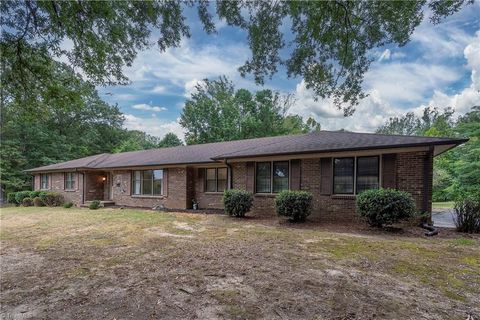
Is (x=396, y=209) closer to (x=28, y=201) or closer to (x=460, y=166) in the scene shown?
(x=460, y=166)

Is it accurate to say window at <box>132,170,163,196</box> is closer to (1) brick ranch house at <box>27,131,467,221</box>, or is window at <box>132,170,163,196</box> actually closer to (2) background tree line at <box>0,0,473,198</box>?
(1) brick ranch house at <box>27,131,467,221</box>

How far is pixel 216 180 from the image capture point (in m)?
13.8

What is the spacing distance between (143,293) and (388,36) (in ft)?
19.9

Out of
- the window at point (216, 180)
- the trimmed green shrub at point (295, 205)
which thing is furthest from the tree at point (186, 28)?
the window at point (216, 180)

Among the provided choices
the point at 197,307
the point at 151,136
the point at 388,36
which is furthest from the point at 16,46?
the point at 151,136

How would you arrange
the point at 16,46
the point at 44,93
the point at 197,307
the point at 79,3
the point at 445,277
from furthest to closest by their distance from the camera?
the point at 44,93
the point at 16,46
the point at 79,3
the point at 445,277
the point at 197,307

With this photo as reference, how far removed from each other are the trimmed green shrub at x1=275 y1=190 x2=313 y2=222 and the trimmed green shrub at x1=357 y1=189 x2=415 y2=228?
70.8 inches

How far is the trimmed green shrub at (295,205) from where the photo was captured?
926 cm

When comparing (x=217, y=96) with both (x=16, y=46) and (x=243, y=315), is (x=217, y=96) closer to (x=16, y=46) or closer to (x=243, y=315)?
(x=16, y=46)

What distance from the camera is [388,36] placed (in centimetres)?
504

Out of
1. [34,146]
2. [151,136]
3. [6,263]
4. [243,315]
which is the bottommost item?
[6,263]

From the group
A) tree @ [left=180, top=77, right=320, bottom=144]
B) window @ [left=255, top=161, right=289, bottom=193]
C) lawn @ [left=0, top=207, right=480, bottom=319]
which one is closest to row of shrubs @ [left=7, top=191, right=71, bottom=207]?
lawn @ [left=0, top=207, right=480, bottom=319]

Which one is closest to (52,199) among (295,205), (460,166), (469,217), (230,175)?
Result: (230,175)

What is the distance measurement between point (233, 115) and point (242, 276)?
27.7 m
